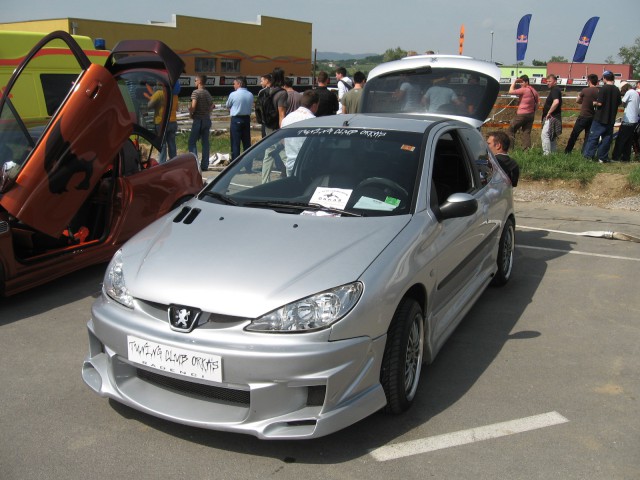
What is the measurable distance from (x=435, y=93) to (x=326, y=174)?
3.76 m

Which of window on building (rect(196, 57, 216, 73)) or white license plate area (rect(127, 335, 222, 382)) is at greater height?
window on building (rect(196, 57, 216, 73))

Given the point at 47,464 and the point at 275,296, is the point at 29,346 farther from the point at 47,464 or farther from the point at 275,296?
the point at 275,296

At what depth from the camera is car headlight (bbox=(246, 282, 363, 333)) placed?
117 inches

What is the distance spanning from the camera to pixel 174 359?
120 inches

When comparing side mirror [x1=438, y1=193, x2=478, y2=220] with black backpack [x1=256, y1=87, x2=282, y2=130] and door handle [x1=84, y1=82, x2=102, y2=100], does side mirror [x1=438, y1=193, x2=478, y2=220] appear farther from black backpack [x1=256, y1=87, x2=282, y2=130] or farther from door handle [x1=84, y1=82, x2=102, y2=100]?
black backpack [x1=256, y1=87, x2=282, y2=130]

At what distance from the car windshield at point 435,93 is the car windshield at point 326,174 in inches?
124

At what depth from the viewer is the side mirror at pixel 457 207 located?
157 inches

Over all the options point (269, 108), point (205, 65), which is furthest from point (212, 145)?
point (205, 65)

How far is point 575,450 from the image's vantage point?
3.27 m

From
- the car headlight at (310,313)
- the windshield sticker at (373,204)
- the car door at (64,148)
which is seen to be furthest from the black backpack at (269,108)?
the car headlight at (310,313)

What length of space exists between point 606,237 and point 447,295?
454 centimetres

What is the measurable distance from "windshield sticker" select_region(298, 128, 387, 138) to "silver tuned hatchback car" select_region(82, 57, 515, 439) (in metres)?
0.02

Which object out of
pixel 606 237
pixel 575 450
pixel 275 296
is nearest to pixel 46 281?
pixel 275 296

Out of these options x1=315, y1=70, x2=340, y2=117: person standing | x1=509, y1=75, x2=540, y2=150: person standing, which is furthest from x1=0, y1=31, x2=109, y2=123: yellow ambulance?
x1=509, y1=75, x2=540, y2=150: person standing
